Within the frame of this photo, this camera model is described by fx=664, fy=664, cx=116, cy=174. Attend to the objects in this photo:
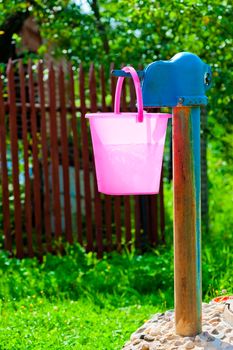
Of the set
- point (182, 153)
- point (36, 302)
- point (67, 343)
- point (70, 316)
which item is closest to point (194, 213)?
point (182, 153)

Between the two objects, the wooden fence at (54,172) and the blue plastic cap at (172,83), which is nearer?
the blue plastic cap at (172,83)

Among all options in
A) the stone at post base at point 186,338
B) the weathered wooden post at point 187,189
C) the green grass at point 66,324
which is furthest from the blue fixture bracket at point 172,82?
Result: the green grass at point 66,324

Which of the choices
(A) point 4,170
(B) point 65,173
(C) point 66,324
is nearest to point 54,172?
(B) point 65,173

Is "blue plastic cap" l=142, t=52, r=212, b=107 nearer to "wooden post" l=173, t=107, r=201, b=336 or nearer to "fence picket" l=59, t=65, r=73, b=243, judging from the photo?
"wooden post" l=173, t=107, r=201, b=336

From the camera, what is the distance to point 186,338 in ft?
10.3

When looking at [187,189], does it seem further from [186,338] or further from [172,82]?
[186,338]

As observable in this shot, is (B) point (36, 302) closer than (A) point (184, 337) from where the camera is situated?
No

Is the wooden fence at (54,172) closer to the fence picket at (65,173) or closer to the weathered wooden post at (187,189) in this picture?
the fence picket at (65,173)

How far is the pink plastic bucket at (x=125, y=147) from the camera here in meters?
3.13

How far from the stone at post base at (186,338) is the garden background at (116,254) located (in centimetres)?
56

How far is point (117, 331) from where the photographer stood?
421 cm

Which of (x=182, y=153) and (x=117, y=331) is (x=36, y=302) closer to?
(x=117, y=331)

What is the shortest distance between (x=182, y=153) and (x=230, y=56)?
3.12 metres

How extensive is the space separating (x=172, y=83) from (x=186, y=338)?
1.20 metres
